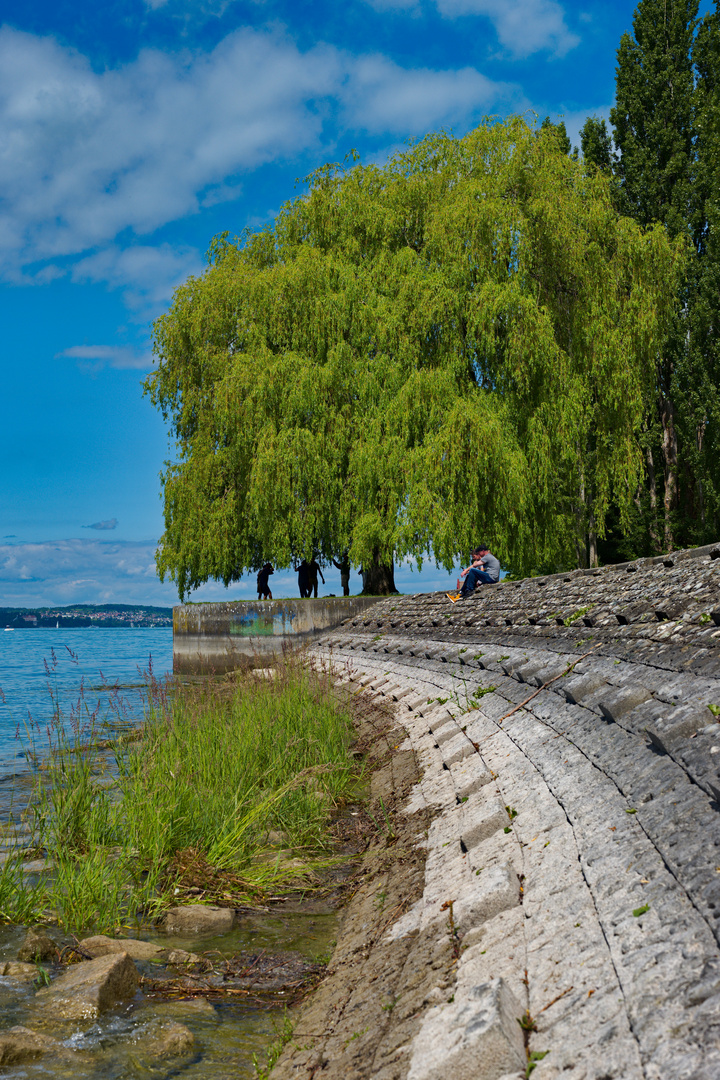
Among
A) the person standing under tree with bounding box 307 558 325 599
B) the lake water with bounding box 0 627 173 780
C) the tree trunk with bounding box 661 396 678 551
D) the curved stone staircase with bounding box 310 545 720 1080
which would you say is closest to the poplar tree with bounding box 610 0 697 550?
the tree trunk with bounding box 661 396 678 551

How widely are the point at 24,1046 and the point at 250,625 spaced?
68.2 ft

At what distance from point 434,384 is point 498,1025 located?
20.5 metres

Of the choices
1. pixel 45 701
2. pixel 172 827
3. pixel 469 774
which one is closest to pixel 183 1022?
pixel 172 827

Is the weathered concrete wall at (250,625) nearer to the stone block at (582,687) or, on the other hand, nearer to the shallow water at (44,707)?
the shallow water at (44,707)

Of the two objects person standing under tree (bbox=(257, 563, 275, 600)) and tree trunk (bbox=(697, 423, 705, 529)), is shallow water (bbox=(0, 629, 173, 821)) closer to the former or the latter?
person standing under tree (bbox=(257, 563, 275, 600))

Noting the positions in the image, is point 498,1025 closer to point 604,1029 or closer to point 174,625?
point 604,1029

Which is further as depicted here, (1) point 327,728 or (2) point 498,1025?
(1) point 327,728

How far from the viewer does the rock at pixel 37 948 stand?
4809mm

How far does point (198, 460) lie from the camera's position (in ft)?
85.0

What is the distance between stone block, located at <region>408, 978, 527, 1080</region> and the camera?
2469mm

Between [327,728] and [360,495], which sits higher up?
[360,495]

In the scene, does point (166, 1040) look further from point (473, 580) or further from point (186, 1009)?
point (473, 580)

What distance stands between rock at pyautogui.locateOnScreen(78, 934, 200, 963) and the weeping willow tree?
55.3 ft

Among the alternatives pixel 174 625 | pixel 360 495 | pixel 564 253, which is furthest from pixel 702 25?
pixel 174 625
